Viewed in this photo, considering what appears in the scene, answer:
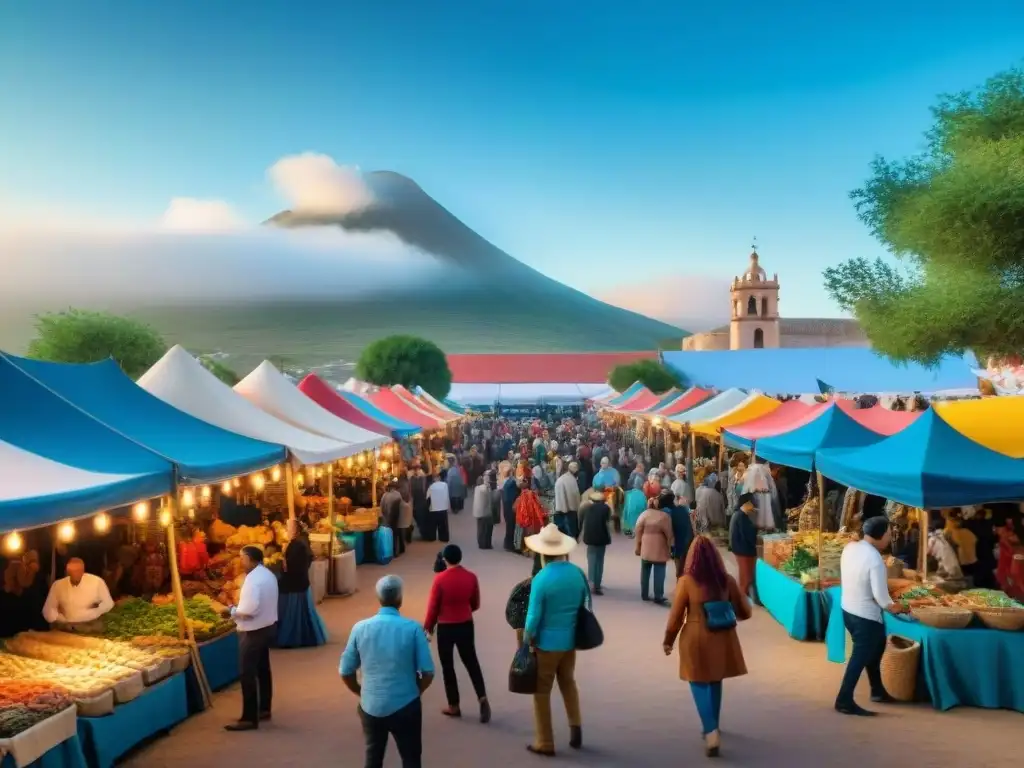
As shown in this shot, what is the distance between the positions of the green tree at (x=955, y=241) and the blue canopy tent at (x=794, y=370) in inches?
1615

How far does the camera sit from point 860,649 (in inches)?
238

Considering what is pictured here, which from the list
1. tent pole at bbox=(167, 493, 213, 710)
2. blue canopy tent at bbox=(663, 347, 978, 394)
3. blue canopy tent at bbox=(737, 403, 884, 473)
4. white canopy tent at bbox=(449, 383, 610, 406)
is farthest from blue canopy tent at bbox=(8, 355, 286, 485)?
blue canopy tent at bbox=(663, 347, 978, 394)

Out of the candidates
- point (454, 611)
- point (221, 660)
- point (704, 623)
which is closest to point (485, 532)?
point (221, 660)

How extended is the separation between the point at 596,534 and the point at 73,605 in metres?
5.50

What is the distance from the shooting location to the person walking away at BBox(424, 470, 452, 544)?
14234mm

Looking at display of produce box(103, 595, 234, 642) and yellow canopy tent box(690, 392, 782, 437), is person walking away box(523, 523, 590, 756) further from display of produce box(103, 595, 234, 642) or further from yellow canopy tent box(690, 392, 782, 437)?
yellow canopy tent box(690, 392, 782, 437)

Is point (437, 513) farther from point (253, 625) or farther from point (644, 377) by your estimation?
point (644, 377)

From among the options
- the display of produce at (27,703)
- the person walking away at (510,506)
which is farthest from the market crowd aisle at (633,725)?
the person walking away at (510,506)

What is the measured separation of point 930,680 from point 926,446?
1.86 metres

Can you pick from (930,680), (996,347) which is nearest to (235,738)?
(930,680)

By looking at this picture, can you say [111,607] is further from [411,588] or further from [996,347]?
[996,347]

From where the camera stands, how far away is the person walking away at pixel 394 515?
13.2 metres

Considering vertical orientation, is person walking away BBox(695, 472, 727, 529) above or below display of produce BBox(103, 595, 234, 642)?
above

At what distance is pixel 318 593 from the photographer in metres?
9.93
